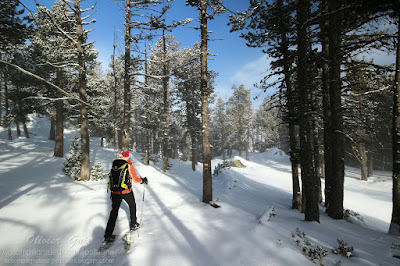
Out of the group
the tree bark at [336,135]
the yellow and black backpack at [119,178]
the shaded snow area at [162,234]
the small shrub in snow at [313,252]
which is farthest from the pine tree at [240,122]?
the yellow and black backpack at [119,178]

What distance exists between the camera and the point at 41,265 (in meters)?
3.75

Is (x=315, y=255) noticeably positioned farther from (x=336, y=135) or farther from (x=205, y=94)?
(x=205, y=94)

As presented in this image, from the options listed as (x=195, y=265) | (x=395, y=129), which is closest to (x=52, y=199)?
(x=195, y=265)

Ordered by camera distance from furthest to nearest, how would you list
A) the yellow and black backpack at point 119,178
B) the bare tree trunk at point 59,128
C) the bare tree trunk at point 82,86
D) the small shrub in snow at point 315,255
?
the bare tree trunk at point 59,128, the bare tree trunk at point 82,86, the yellow and black backpack at point 119,178, the small shrub in snow at point 315,255

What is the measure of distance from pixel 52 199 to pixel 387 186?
2824cm

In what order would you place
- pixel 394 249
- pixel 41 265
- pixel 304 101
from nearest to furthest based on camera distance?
1. pixel 41 265
2. pixel 394 249
3. pixel 304 101

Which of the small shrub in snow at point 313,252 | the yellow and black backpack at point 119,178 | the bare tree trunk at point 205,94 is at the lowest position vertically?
the small shrub in snow at point 313,252

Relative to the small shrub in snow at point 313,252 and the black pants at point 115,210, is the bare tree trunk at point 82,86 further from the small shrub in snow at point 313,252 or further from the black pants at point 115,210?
the small shrub in snow at point 313,252

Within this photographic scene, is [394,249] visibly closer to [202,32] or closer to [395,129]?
[395,129]

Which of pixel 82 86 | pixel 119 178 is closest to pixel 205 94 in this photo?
pixel 119 178

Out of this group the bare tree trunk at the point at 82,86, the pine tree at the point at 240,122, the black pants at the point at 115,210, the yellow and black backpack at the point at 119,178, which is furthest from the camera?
the pine tree at the point at 240,122

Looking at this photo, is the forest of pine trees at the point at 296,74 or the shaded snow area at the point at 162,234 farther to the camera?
the forest of pine trees at the point at 296,74

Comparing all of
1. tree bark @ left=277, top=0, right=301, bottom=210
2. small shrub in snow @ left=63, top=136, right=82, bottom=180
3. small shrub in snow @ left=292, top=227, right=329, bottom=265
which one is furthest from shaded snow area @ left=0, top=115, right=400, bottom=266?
tree bark @ left=277, top=0, right=301, bottom=210

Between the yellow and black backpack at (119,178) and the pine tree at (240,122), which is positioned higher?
the pine tree at (240,122)
